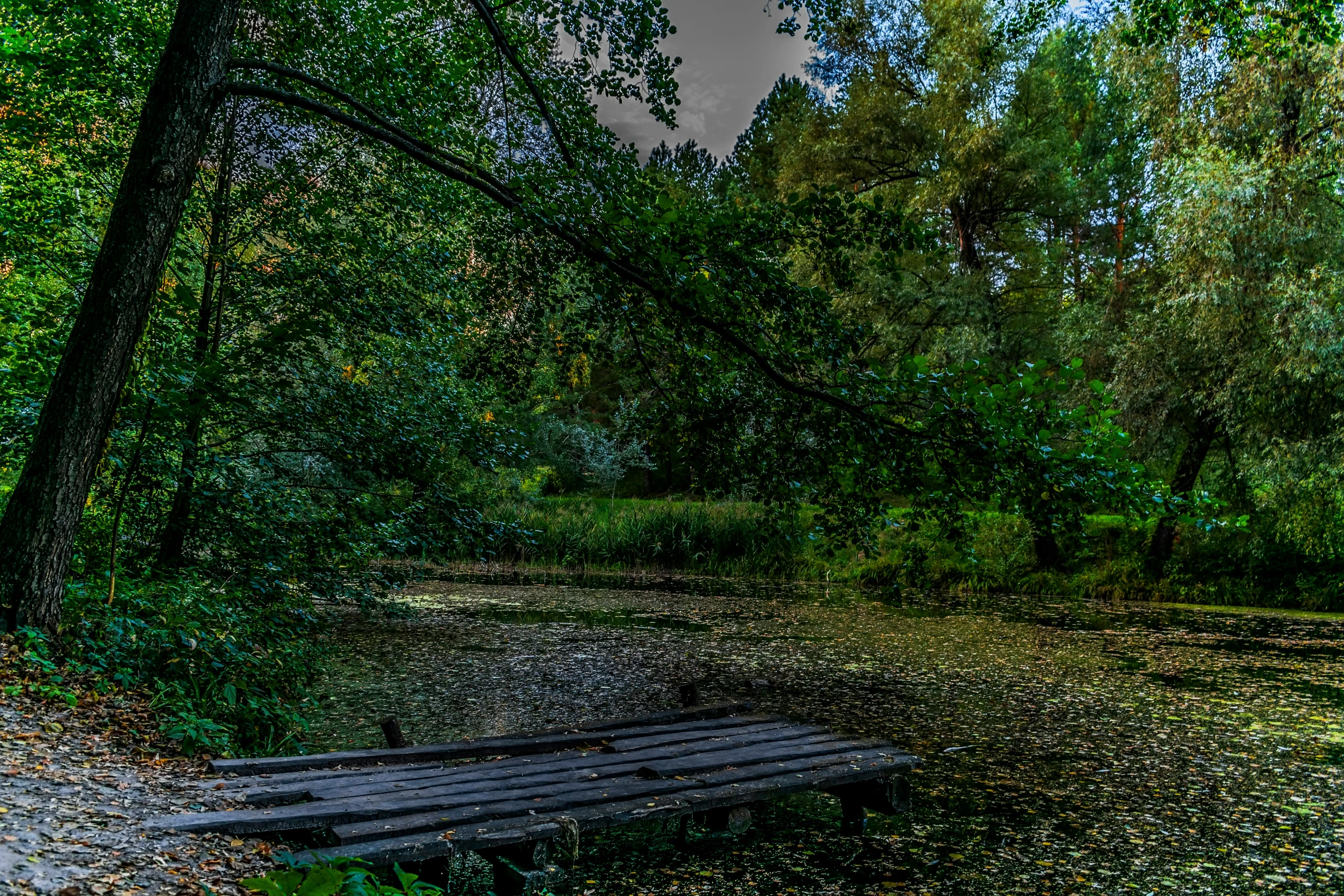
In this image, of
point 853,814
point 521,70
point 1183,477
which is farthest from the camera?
point 1183,477

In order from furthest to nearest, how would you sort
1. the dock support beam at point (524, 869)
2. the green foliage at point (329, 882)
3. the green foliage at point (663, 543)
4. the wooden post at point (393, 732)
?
the green foliage at point (663, 543)
the wooden post at point (393, 732)
the dock support beam at point (524, 869)
the green foliage at point (329, 882)

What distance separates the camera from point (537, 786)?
4.09 meters

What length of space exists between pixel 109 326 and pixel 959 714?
641 cm

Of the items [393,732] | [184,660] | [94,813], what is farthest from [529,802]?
[184,660]

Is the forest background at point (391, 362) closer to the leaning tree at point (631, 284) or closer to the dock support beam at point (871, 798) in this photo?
the leaning tree at point (631, 284)

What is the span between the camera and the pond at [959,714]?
4.07m

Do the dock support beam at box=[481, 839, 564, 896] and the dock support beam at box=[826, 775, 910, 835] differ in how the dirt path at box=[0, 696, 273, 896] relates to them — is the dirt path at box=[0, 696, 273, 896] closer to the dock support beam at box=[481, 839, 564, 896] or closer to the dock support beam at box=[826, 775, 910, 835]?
the dock support beam at box=[481, 839, 564, 896]

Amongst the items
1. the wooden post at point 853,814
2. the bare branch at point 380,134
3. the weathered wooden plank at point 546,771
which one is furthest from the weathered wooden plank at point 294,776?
the bare branch at point 380,134

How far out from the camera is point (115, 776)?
11.2 ft

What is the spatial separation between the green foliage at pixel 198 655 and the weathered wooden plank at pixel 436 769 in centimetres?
68

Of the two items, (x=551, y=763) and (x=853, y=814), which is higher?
(x=551, y=763)

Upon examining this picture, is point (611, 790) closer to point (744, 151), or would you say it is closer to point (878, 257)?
point (878, 257)

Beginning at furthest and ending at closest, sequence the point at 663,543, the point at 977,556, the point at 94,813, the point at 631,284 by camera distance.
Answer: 1. the point at 663,543
2. the point at 977,556
3. the point at 631,284
4. the point at 94,813

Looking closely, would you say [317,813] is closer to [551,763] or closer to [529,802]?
[529,802]
